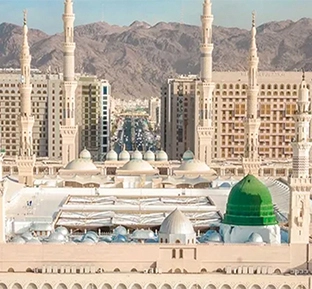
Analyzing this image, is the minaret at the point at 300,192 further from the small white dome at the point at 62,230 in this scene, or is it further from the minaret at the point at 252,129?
the minaret at the point at 252,129

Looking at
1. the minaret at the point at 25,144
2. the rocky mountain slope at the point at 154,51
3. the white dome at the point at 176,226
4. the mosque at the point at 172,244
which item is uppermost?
the rocky mountain slope at the point at 154,51

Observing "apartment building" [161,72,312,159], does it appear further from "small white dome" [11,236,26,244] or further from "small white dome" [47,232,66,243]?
"small white dome" [11,236,26,244]

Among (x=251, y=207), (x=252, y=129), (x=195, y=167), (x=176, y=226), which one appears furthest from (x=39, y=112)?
(x=176, y=226)

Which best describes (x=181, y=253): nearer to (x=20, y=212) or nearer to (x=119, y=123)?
(x=20, y=212)

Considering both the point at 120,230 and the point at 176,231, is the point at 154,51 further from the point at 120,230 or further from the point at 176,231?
the point at 176,231

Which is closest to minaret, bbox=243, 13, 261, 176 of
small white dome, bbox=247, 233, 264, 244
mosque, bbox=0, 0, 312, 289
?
mosque, bbox=0, 0, 312, 289

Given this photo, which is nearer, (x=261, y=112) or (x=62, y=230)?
(x=62, y=230)

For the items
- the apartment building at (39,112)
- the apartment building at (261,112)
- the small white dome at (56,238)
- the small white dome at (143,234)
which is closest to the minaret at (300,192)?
the small white dome at (143,234)
